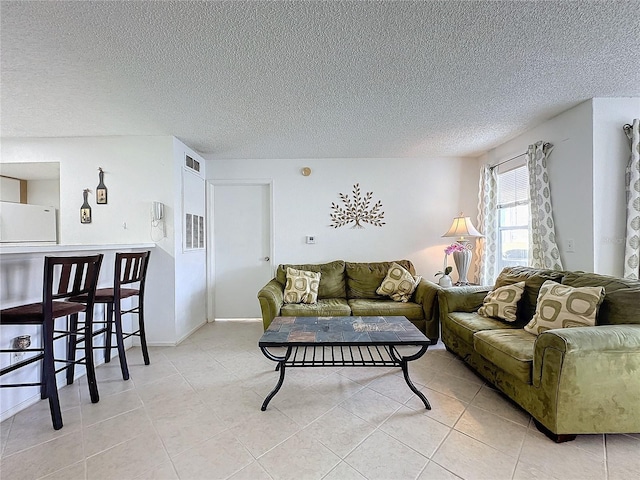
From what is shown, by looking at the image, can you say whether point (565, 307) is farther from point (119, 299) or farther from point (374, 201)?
point (119, 299)

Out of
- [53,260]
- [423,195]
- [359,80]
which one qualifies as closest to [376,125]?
[359,80]

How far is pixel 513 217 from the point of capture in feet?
11.6

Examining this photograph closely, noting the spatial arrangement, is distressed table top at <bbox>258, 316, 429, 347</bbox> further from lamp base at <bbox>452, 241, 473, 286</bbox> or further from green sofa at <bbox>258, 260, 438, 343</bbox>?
lamp base at <bbox>452, 241, 473, 286</bbox>

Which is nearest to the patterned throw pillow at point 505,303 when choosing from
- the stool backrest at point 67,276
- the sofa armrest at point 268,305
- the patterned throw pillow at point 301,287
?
the patterned throw pillow at point 301,287

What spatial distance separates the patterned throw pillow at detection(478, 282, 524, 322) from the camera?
96.3 inches

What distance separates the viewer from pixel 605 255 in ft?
8.10

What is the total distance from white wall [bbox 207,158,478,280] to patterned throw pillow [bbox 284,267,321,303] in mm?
552

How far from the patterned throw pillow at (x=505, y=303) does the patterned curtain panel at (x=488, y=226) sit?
122cm

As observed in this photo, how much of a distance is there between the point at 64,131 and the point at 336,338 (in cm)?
359

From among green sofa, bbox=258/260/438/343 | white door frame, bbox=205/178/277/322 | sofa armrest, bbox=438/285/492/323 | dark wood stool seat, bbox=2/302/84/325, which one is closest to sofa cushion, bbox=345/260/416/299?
→ green sofa, bbox=258/260/438/343

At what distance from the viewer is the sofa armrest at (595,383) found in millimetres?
1570

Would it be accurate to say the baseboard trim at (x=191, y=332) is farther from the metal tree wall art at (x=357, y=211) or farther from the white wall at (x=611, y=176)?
the white wall at (x=611, y=176)

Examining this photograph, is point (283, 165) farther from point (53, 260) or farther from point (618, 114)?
point (618, 114)

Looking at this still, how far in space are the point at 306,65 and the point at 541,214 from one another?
2.69 m
